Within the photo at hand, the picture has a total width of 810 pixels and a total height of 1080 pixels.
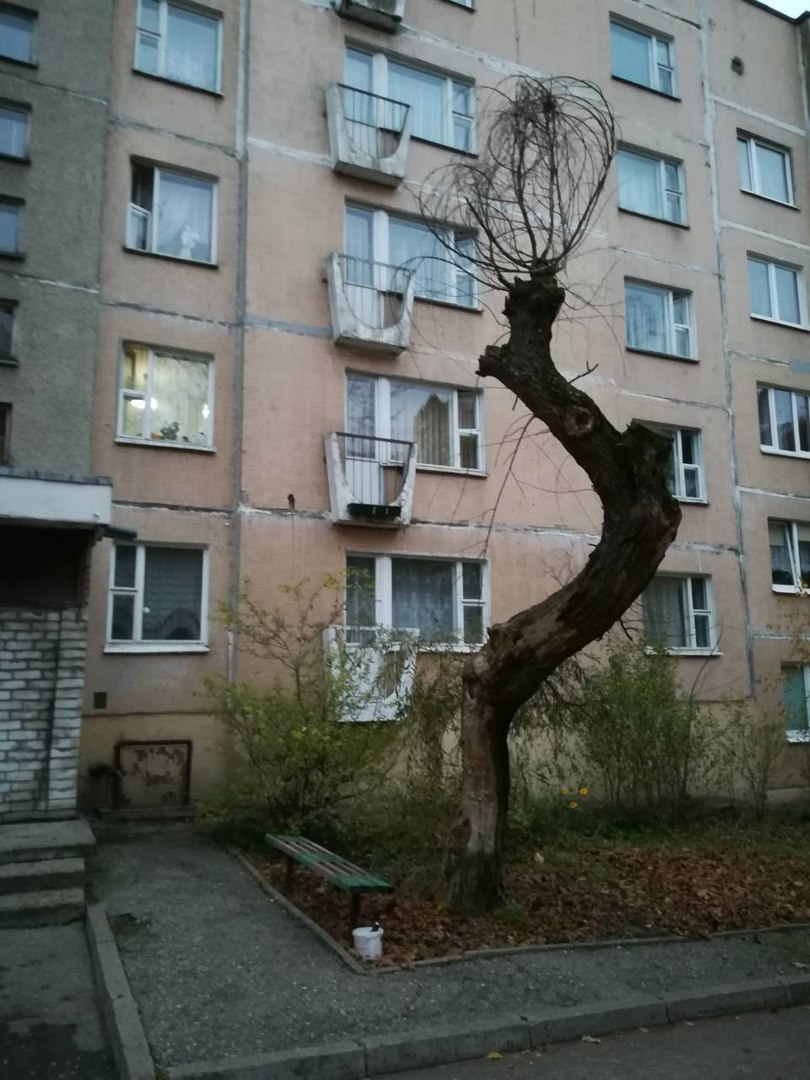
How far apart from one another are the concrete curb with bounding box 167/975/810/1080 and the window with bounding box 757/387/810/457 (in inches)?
569

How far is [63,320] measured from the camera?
12.4 m

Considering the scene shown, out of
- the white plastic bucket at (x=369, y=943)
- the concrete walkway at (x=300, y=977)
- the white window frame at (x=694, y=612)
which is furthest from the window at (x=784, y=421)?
the white plastic bucket at (x=369, y=943)

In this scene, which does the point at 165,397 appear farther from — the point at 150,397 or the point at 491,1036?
the point at 491,1036

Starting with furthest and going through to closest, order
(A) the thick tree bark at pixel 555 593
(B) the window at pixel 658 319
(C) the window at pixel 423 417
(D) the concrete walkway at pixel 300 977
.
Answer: (B) the window at pixel 658 319
(C) the window at pixel 423 417
(A) the thick tree bark at pixel 555 593
(D) the concrete walkway at pixel 300 977

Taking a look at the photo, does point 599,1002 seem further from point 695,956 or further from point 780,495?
point 780,495

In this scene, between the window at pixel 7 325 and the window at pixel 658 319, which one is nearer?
the window at pixel 7 325

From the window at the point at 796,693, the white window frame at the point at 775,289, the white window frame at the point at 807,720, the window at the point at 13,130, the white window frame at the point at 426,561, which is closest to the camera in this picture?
the window at the point at 13,130

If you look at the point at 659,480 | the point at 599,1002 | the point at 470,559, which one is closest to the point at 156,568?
the point at 470,559

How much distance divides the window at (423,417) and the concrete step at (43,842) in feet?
24.3

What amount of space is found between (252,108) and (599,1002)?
1378cm

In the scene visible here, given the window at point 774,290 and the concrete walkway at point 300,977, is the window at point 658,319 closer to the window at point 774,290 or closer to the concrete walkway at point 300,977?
the window at point 774,290

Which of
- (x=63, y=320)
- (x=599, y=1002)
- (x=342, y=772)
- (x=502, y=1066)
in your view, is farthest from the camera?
(x=63, y=320)

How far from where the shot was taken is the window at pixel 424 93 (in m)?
15.8

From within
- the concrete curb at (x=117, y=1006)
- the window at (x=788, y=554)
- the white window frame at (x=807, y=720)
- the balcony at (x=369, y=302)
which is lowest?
the concrete curb at (x=117, y=1006)
